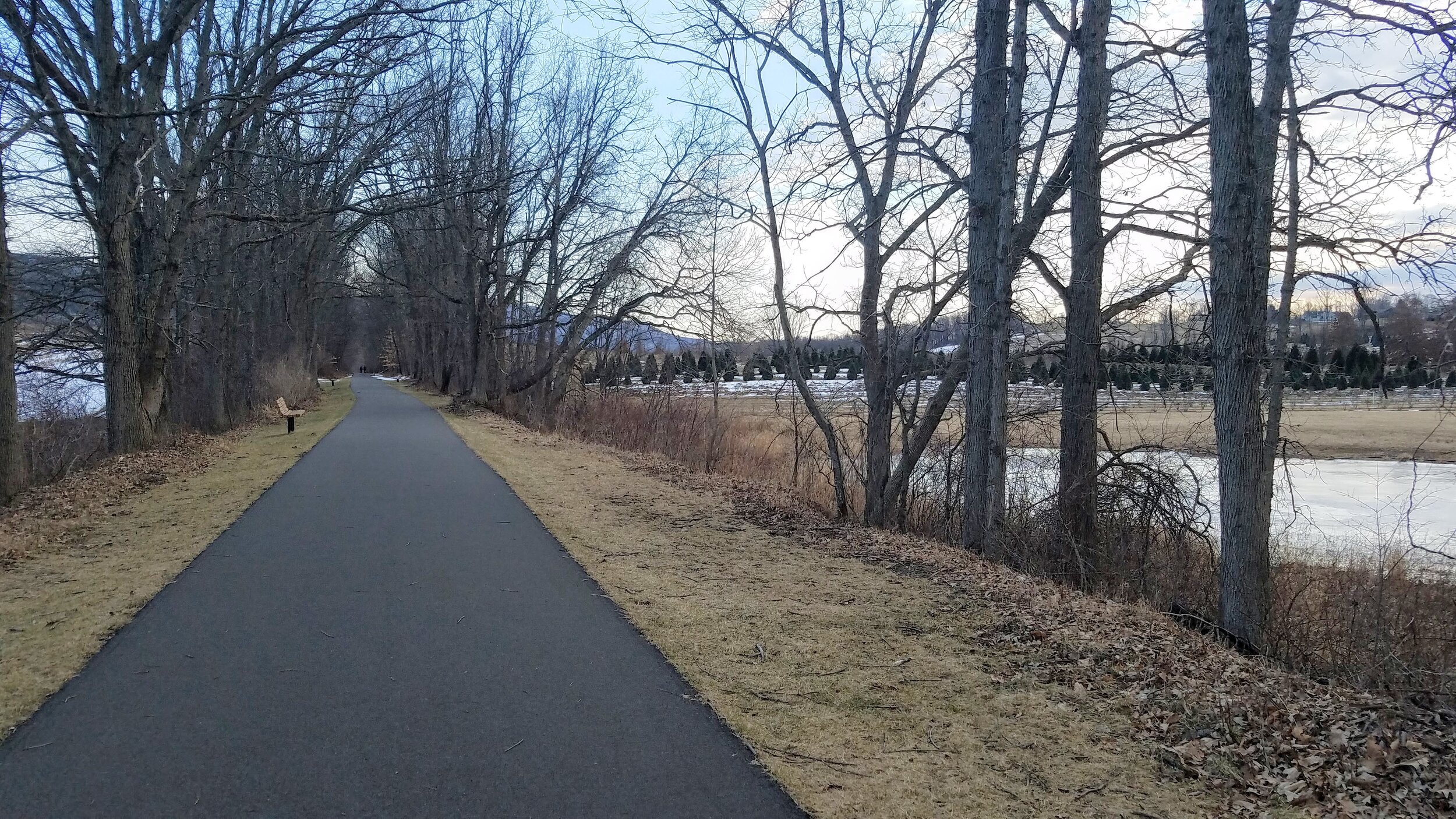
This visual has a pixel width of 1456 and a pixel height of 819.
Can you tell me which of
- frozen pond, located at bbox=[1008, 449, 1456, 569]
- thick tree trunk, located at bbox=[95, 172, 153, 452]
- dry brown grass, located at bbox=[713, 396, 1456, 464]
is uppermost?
thick tree trunk, located at bbox=[95, 172, 153, 452]

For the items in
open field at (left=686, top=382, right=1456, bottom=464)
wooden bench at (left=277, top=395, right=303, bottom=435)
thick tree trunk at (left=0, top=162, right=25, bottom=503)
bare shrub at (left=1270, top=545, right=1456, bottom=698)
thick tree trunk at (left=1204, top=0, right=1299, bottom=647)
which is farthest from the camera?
wooden bench at (left=277, top=395, right=303, bottom=435)

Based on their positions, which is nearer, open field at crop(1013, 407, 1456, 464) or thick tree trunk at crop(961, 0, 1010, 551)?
thick tree trunk at crop(961, 0, 1010, 551)

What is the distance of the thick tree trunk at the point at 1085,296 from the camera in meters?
10.4

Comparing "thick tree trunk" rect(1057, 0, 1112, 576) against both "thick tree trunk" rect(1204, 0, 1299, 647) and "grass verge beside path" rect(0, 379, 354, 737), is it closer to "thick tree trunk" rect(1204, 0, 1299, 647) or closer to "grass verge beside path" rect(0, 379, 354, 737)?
"thick tree trunk" rect(1204, 0, 1299, 647)

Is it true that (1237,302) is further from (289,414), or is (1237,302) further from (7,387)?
(289,414)

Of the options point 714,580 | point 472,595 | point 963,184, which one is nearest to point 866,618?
point 714,580

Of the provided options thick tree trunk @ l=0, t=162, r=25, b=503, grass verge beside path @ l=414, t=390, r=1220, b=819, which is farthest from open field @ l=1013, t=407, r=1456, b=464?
thick tree trunk @ l=0, t=162, r=25, b=503

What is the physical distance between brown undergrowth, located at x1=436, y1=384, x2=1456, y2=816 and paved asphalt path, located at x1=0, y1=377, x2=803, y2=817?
43 centimetres

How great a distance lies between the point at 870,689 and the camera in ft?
16.7

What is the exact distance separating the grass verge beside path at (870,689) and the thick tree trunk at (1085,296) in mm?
3496

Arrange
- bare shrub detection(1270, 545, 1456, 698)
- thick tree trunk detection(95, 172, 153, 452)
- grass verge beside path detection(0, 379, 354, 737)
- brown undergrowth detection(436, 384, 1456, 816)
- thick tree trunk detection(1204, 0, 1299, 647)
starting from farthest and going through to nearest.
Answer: thick tree trunk detection(95, 172, 153, 452), thick tree trunk detection(1204, 0, 1299, 647), bare shrub detection(1270, 545, 1456, 698), grass verge beside path detection(0, 379, 354, 737), brown undergrowth detection(436, 384, 1456, 816)

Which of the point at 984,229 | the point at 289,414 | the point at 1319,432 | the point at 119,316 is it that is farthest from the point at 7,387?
the point at 1319,432

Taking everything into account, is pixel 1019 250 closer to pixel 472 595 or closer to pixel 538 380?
pixel 472 595

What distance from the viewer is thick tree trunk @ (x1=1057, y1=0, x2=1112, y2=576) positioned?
411 inches
